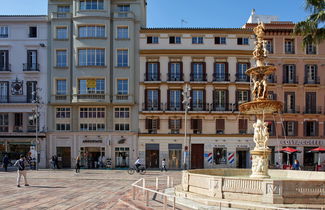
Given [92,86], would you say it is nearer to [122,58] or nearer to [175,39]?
[122,58]

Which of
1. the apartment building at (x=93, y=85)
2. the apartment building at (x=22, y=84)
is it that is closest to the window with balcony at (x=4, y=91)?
the apartment building at (x=22, y=84)

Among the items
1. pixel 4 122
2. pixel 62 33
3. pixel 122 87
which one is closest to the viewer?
pixel 122 87

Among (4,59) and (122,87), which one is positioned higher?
(4,59)

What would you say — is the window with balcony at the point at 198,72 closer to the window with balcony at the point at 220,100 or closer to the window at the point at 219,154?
the window with balcony at the point at 220,100

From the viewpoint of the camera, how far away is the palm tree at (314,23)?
24.6 m

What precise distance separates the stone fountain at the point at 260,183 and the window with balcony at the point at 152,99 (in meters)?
25.7

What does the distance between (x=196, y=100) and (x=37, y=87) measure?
61.1 feet

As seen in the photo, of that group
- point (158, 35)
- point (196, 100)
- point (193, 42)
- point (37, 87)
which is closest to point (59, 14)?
point (37, 87)

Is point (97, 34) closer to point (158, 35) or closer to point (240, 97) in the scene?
point (158, 35)

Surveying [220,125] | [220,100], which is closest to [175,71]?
[220,100]

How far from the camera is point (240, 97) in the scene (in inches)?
1873

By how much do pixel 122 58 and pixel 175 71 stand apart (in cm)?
640

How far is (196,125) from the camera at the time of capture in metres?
47.2

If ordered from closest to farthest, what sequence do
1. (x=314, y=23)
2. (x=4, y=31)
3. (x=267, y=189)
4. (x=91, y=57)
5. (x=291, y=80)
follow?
(x=267, y=189) → (x=314, y=23) → (x=91, y=57) → (x=4, y=31) → (x=291, y=80)
